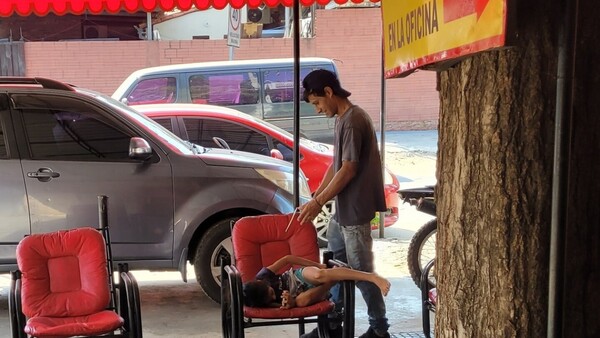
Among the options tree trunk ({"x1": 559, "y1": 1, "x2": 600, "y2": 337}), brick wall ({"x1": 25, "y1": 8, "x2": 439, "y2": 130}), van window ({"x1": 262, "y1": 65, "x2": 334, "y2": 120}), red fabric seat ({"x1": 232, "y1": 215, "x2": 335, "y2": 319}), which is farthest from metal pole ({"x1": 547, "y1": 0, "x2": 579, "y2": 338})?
brick wall ({"x1": 25, "y1": 8, "x2": 439, "y2": 130})

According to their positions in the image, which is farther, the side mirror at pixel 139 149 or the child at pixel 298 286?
the side mirror at pixel 139 149

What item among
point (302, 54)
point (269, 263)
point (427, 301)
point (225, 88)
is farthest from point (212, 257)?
point (302, 54)

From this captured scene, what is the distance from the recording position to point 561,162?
1.69 metres

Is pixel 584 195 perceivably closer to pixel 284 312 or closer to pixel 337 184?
pixel 284 312

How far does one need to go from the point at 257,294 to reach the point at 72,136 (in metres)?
2.42

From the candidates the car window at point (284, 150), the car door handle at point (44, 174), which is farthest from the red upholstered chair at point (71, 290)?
the car window at point (284, 150)

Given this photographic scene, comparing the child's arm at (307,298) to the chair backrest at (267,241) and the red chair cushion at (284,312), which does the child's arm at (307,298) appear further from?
the chair backrest at (267,241)

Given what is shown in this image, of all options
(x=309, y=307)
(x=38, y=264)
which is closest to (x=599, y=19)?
(x=309, y=307)

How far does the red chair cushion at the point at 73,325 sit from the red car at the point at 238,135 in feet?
12.6

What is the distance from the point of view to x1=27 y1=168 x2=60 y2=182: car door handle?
529 cm

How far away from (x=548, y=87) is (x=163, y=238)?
4.16 metres

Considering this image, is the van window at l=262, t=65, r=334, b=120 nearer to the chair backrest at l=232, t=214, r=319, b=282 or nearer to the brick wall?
the brick wall

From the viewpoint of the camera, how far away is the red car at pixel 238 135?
25.3ft

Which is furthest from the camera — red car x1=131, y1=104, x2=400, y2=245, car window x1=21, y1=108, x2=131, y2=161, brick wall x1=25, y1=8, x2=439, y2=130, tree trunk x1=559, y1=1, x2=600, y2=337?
brick wall x1=25, y1=8, x2=439, y2=130
